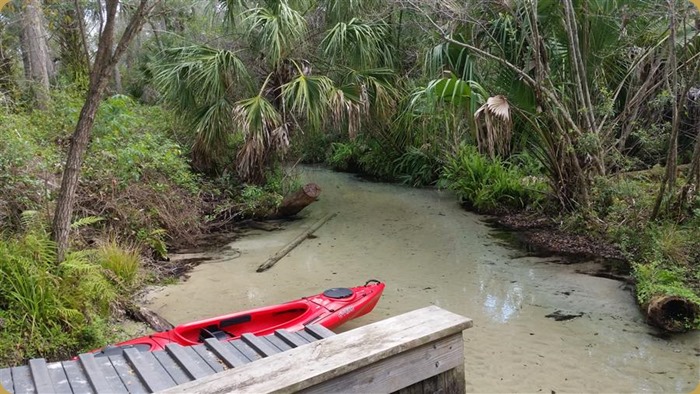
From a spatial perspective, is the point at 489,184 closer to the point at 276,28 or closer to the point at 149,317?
the point at 276,28

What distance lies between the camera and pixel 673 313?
12.8 ft

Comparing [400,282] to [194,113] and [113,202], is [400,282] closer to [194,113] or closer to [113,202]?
[113,202]

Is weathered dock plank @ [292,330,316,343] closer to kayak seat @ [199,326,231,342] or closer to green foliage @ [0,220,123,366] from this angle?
kayak seat @ [199,326,231,342]

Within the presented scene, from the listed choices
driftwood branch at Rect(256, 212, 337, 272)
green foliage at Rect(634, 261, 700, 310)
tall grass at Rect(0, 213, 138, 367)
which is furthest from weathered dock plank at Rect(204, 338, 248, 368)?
green foliage at Rect(634, 261, 700, 310)

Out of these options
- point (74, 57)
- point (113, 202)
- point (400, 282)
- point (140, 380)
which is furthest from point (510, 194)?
point (74, 57)

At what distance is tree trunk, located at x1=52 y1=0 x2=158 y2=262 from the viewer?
350 centimetres

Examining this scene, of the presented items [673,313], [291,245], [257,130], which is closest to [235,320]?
[291,245]

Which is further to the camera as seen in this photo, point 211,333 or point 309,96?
point 309,96

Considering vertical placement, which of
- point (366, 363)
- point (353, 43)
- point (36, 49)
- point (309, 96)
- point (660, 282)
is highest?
point (36, 49)

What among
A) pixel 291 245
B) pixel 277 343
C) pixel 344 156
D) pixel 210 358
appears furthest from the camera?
pixel 344 156

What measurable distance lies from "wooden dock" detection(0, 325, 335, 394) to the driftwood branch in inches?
118

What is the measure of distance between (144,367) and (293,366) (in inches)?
31.9

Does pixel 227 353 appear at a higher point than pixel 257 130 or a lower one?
lower

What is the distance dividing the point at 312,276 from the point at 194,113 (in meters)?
3.60
